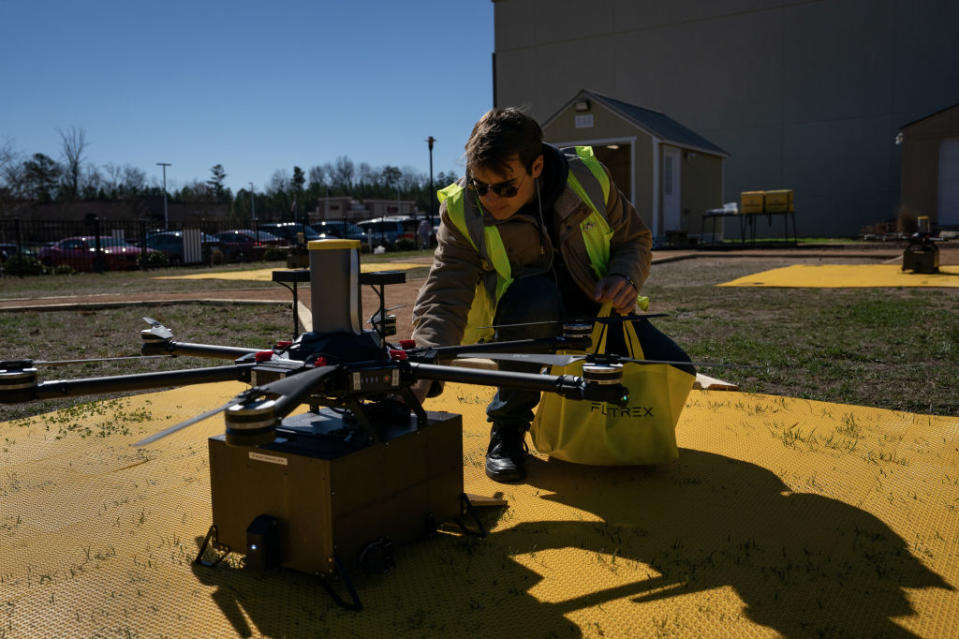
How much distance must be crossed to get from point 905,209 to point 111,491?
88.4 ft

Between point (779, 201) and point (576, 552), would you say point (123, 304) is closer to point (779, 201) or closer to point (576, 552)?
point (576, 552)

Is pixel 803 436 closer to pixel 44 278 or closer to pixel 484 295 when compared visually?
pixel 484 295

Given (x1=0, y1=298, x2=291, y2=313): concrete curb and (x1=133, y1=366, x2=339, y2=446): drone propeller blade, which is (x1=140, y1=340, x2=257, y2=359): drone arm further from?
(x1=0, y1=298, x2=291, y2=313): concrete curb

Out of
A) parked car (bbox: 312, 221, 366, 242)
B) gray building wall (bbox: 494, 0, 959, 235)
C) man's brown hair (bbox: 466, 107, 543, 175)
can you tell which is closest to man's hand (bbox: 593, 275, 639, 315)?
man's brown hair (bbox: 466, 107, 543, 175)

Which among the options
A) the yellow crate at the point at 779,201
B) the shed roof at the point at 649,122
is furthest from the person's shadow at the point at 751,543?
the yellow crate at the point at 779,201

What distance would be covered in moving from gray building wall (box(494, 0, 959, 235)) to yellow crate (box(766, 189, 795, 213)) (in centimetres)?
852

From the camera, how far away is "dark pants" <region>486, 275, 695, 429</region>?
266 centimetres

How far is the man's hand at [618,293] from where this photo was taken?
2.52 meters

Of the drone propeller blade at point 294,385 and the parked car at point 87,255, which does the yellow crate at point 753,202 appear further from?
the drone propeller blade at point 294,385

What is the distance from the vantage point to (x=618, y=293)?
253 cm

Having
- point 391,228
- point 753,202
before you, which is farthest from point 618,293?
point 391,228

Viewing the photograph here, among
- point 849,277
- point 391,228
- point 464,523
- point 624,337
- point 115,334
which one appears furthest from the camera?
point 391,228

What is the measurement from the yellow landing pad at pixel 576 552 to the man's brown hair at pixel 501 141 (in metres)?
1.16

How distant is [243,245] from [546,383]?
24.1 metres
